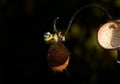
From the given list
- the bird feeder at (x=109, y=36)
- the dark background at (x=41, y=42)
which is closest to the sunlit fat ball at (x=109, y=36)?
the bird feeder at (x=109, y=36)

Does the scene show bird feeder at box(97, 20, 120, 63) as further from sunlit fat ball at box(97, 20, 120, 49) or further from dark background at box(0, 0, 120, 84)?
dark background at box(0, 0, 120, 84)

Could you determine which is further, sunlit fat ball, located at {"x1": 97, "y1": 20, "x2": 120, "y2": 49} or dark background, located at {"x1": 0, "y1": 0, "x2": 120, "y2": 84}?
dark background, located at {"x1": 0, "y1": 0, "x2": 120, "y2": 84}

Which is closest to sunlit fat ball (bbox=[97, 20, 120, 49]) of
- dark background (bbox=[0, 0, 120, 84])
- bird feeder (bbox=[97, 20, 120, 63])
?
bird feeder (bbox=[97, 20, 120, 63])

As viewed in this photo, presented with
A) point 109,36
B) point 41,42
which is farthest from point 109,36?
point 41,42

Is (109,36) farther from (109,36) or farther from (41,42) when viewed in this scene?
(41,42)

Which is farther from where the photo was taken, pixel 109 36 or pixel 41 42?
pixel 41 42

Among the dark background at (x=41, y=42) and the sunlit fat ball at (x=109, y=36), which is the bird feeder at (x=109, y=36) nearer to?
the sunlit fat ball at (x=109, y=36)

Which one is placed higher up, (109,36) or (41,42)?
(109,36)

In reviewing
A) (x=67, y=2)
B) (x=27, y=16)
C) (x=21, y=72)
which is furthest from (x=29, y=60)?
(x=67, y=2)
